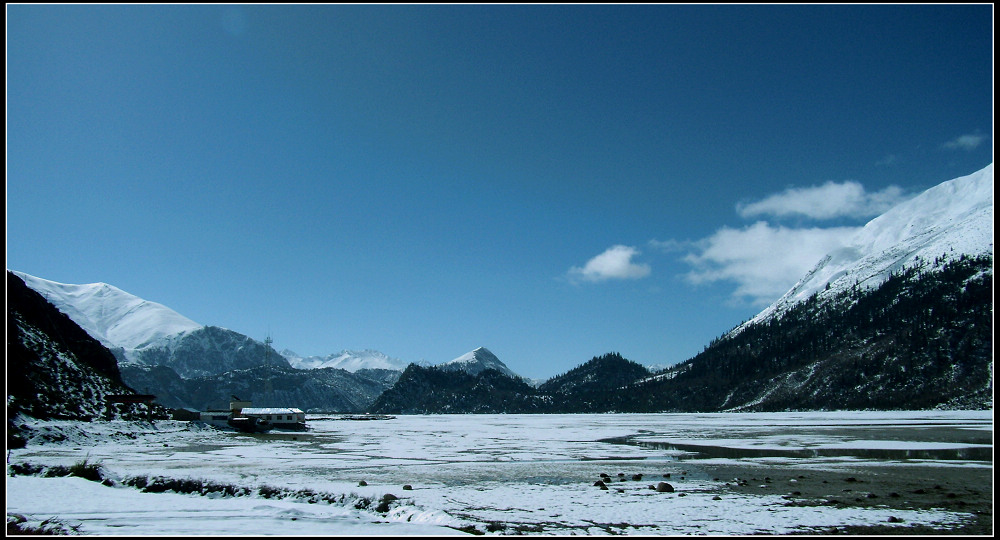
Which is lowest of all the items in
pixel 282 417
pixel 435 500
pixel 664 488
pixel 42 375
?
pixel 282 417

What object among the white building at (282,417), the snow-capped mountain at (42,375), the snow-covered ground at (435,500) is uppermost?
the snow-capped mountain at (42,375)

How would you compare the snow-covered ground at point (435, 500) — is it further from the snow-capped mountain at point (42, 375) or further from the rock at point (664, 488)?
the snow-capped mountain at point (42, 375)

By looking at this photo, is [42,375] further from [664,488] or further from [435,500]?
[664,488]

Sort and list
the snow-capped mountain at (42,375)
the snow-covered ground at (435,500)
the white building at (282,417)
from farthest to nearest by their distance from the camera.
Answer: the white building at (282,417), the snow-capped mountain at (42,375), the snow-covered ground at (435,500)

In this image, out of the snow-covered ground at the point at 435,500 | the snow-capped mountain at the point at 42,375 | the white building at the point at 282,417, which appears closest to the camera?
the snow-covered ground at the point at 435,500

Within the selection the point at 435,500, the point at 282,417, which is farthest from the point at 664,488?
the point at 282,417

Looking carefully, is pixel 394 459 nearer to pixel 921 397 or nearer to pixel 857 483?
pixel 857 483

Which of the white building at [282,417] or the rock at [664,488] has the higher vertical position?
the rock at [664,488]

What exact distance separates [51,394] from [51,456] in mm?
33676

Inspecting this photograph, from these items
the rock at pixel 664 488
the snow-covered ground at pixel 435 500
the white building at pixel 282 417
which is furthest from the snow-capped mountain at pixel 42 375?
the rock at pixel 664 488

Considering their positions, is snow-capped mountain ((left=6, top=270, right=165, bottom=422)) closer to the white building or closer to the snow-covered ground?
the snow-covered ground

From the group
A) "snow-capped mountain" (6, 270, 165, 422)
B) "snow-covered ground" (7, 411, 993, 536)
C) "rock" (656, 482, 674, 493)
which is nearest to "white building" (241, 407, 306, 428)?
"snow-capped mountain" (6, 270, 165, 422)

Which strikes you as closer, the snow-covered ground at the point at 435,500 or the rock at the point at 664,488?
the snow-covered ground at the point at 435,500

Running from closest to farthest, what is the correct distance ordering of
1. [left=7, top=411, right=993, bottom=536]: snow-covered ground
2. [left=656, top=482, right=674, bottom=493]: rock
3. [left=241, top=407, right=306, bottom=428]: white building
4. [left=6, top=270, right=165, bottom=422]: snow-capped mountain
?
[left=7, top=411, right=993, bottom=536]: snow-covered ground → [left=656, top=482, right=674, bottom=493]: rock → [left=6, top=270, right=165, bottom=422]: snow-capped mountain → [left=241, top=407, right=306, bottom=428]: white building
